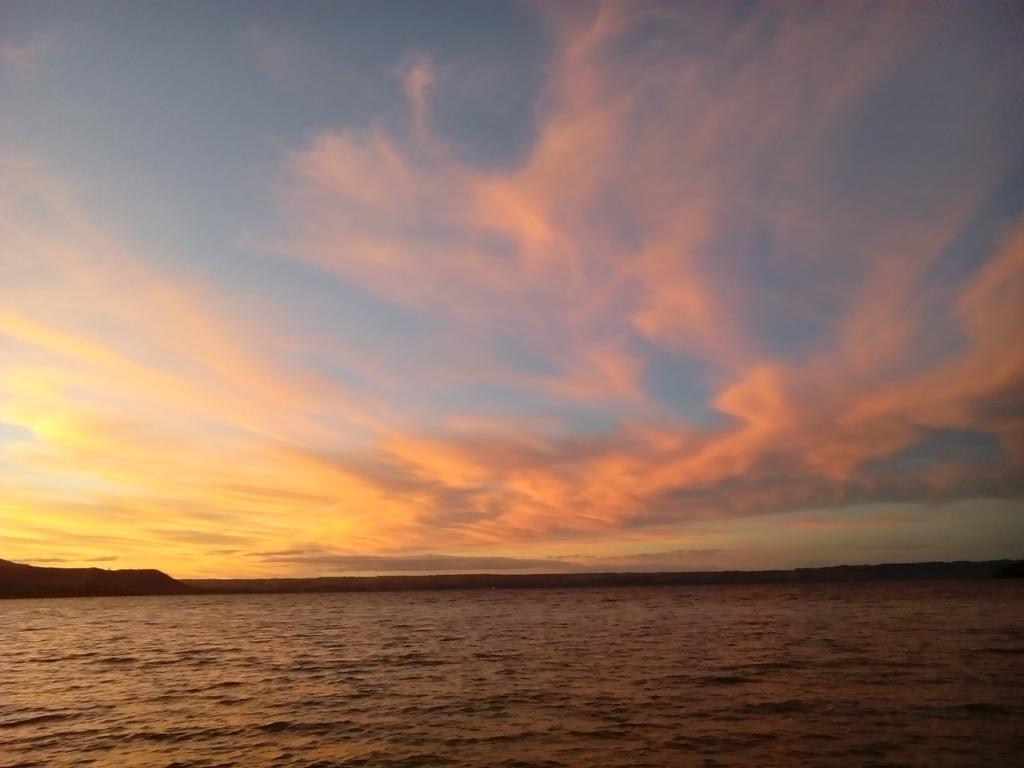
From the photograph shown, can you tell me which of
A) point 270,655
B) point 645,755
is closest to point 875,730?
point 645,755

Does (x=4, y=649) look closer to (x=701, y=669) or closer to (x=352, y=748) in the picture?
(x=352, y=748)

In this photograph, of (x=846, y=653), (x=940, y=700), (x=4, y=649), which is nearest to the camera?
(x=940, y=700)

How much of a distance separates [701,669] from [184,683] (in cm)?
3612

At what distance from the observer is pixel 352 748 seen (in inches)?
1040

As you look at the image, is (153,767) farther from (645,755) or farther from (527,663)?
(527,663)

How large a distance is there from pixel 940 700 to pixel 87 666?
207ft

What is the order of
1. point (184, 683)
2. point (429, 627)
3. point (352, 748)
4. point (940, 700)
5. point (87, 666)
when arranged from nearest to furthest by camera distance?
point (352, 748)
point (940, 700)
point (184, 683)
point (87, 666)
point (429, 627)

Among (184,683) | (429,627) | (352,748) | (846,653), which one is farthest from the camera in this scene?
(429,627)

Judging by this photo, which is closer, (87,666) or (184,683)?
(184,683)

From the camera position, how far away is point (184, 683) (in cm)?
4409

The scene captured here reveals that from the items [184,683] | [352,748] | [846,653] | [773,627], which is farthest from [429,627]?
[352,748]

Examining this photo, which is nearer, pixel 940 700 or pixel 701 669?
pixel 940 700

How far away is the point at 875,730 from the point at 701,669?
18620 millimetres

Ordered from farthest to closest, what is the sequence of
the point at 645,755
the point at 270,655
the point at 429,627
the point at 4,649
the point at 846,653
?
the point at 429,627, the point at 4,649, the point at 270,655, the point at 846,653, the point at 645,755
